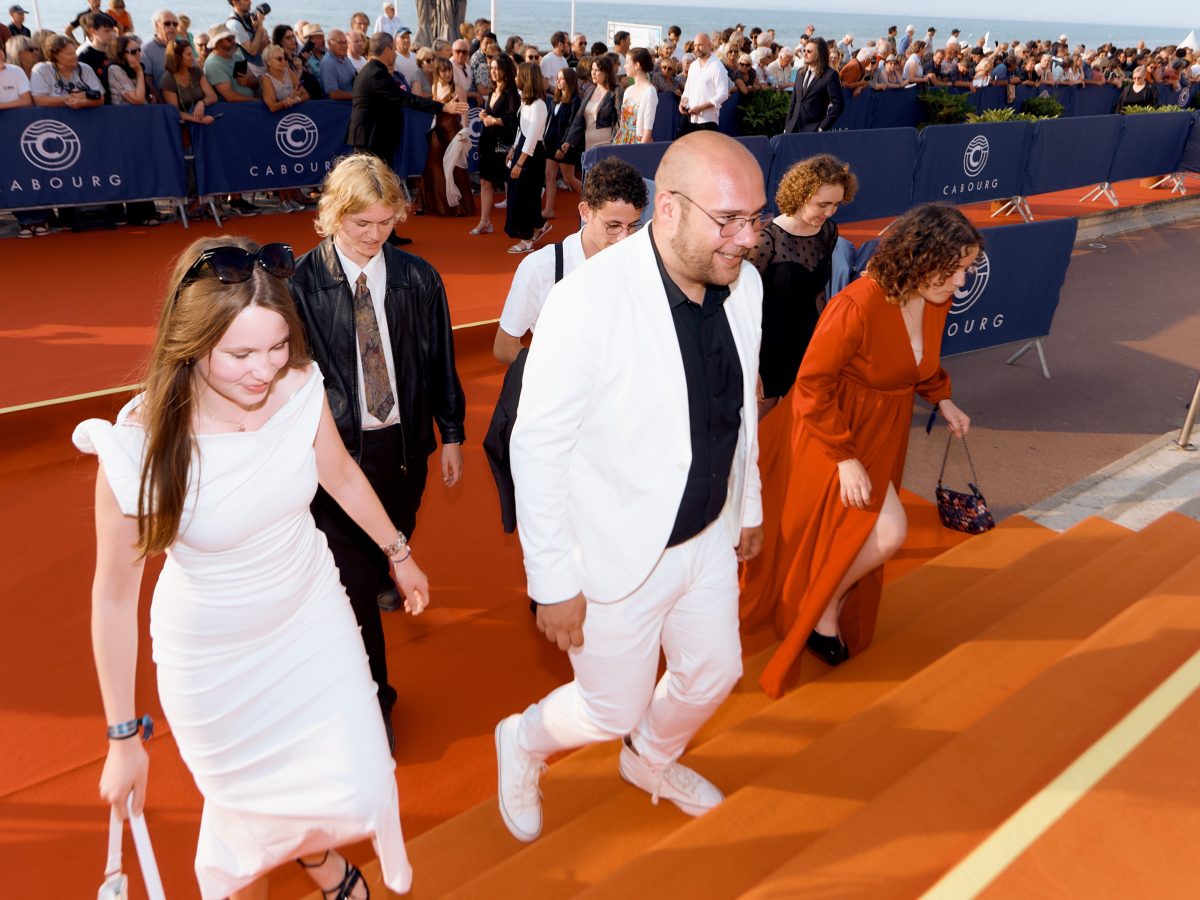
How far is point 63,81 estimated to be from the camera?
31.5 feet

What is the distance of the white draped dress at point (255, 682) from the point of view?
2.21 metres

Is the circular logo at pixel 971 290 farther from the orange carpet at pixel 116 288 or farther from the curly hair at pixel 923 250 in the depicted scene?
the orange carpet at pixel 116 288

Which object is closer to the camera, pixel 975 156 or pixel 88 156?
pixel 88 156

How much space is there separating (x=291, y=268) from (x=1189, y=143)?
17.7 meters

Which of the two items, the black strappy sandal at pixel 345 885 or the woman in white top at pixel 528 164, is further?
the woman in white top at pixel 528 164

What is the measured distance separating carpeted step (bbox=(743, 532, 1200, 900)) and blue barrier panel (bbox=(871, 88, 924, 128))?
16145 millimetres

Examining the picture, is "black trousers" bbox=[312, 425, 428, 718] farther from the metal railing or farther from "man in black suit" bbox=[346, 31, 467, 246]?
"man in black suit" bbox=[346, 31, 467, 246]

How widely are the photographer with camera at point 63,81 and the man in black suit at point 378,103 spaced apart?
105 inches

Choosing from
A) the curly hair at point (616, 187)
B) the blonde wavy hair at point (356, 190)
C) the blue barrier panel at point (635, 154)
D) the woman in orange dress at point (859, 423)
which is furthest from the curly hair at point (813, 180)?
the blue barrier panel at point (635, 154)

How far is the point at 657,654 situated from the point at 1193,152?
1719 cm

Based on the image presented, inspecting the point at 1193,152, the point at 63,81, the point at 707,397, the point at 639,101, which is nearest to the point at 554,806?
the point at 707,397

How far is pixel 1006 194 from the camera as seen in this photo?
12586 millimetres

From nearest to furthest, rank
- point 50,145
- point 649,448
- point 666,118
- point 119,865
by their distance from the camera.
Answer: point 119,865, point 649,448, point 50,145, point 666,118

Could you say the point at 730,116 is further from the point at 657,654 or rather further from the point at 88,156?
the point at 657,654
